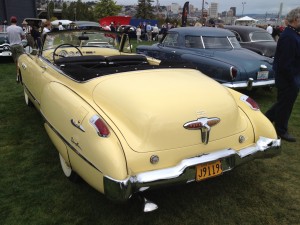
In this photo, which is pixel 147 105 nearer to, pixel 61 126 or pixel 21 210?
pixel 61 126

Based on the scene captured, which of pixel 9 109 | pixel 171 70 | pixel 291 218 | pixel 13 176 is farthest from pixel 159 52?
pixel 291 218

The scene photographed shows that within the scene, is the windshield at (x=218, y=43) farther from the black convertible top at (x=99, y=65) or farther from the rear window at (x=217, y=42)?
the black convertible top at (x=99, y=65)

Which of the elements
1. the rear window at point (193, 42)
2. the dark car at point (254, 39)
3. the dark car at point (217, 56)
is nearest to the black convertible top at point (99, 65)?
the dark car at point (217, 56)

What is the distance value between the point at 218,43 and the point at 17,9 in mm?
31410

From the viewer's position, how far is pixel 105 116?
254 centimetres

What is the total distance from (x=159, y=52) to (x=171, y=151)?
5484 mm

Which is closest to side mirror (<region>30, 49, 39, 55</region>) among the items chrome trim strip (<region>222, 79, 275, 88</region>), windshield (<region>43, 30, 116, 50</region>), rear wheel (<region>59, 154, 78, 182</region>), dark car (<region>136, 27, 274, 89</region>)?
windshield (<region>43, 30, 116, 50</region>)

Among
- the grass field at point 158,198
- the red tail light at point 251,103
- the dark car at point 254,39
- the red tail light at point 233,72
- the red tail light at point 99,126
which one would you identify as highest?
the dark car at point 254,39

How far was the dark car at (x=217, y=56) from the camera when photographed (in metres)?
5.93

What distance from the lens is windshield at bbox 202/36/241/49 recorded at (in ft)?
22.9

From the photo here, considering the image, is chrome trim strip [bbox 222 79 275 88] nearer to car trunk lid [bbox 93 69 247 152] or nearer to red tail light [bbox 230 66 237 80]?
red tail light [bbox 230 66 237 80]

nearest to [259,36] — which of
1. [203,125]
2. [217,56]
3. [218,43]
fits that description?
[218,43]

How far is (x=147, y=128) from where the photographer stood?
7.79 feet

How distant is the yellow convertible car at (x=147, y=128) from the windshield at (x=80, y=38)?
1576 millimetres
